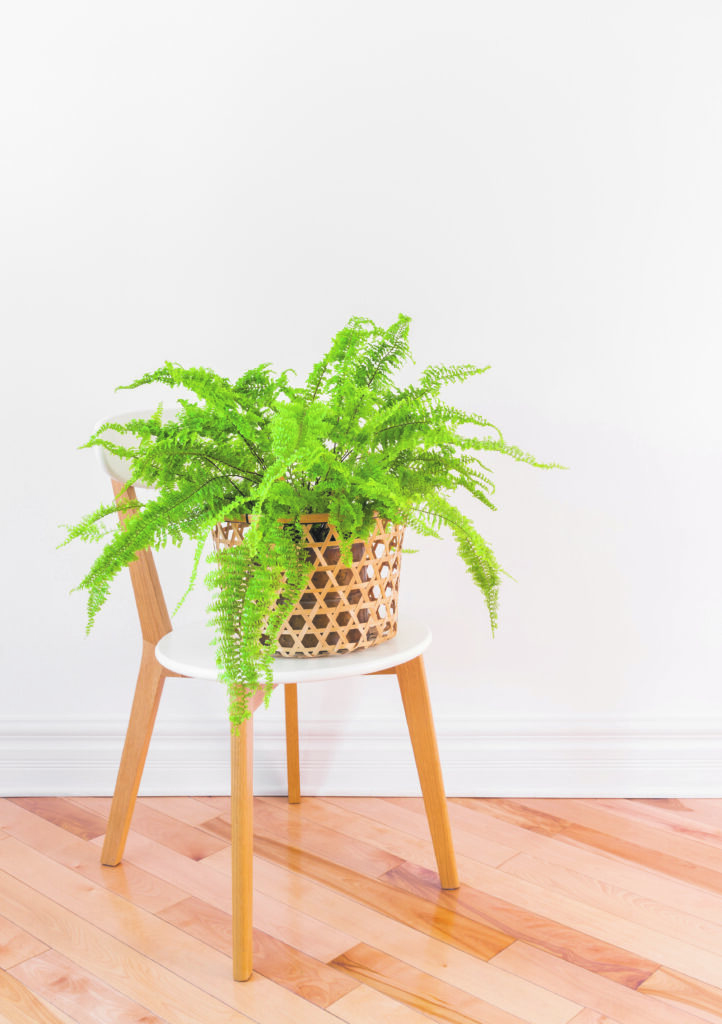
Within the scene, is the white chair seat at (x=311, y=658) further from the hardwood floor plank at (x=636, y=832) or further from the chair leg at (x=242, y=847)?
the hardwood floor plank at (x=636, y=832)

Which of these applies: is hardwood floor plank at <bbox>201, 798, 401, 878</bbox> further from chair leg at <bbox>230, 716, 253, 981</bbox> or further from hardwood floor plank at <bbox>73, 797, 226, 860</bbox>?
chair leg at <bbox>230, 716, 253, 981</bbox>

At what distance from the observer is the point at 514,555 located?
1.67 metres

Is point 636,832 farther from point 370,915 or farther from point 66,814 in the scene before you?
point 66,814

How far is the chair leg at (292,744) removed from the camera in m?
1.59

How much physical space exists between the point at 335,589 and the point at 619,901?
653 mm

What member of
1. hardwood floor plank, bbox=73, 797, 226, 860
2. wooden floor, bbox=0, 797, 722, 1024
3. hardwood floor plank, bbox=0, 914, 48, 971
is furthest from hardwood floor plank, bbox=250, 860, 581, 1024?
hardwood floor plank, bbox=0, 914, 48, 971

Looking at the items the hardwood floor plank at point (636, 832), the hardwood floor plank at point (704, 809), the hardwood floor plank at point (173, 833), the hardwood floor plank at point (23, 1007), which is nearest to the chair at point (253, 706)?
the hardwood floor plank at point (173, 833)

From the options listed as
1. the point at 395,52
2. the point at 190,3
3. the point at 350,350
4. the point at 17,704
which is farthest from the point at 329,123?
the point at 17,704

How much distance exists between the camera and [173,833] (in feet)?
5.10

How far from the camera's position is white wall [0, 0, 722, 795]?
1.58 meters

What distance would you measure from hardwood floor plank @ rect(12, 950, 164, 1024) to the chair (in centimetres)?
14

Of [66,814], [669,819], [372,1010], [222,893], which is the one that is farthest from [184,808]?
[669,819]

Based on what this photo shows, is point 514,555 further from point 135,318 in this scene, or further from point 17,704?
point 17,704

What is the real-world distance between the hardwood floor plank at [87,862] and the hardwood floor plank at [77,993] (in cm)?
16
